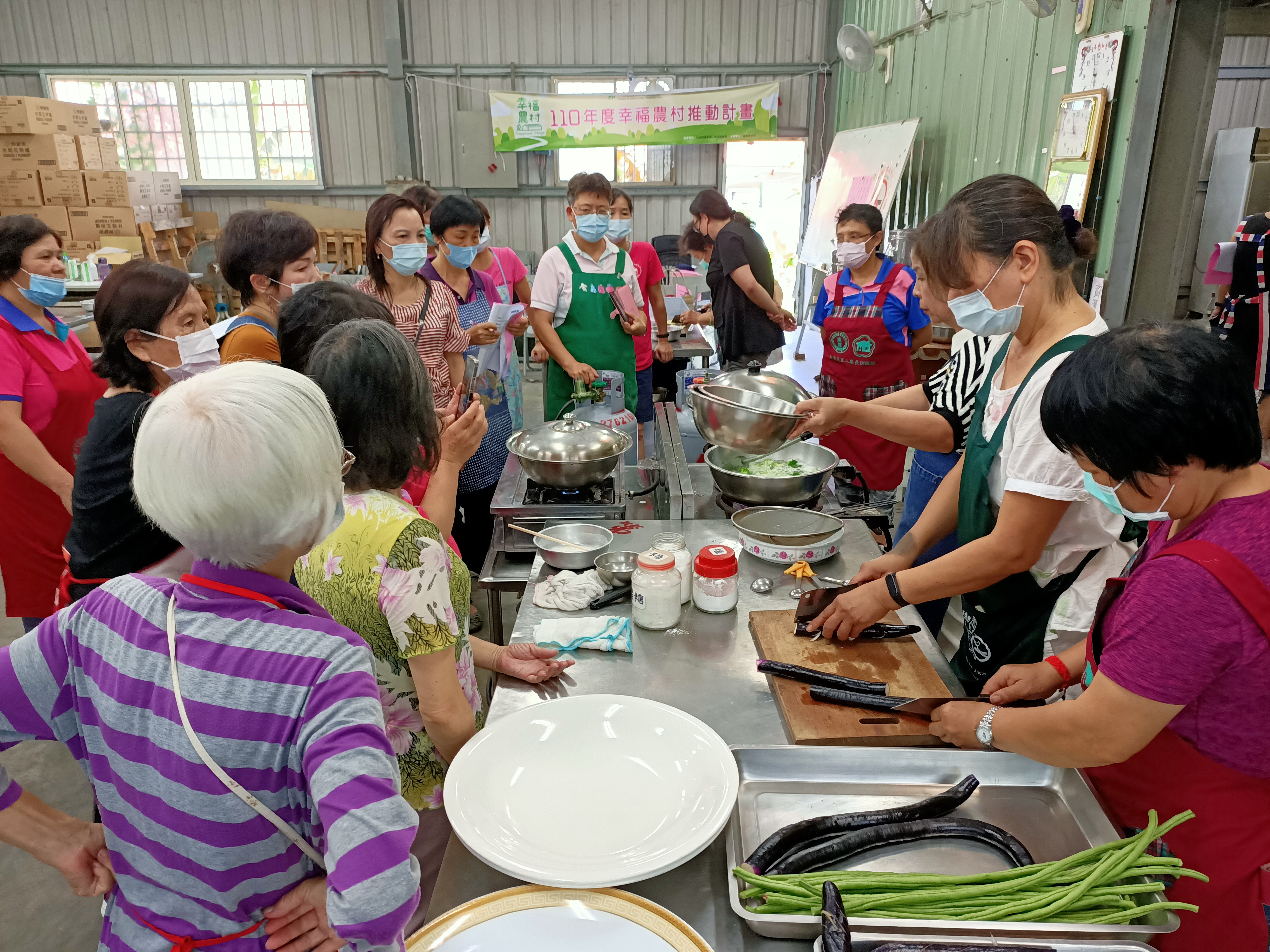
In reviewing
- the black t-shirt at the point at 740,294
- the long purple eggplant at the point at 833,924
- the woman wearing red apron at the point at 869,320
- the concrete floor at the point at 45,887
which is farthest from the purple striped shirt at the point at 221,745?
the black t-shirt at the point at 740,294

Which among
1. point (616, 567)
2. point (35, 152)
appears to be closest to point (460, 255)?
point (616, 567)

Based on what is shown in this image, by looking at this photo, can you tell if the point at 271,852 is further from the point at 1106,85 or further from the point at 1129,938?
the point at 1106,85

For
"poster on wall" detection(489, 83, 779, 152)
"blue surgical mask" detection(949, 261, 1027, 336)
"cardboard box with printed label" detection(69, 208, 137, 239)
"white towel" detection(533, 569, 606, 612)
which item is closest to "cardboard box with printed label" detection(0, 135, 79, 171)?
"cardboard box with printed label" detection(69, 208, 137, 239)

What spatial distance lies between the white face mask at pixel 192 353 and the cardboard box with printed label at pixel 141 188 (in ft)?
24.7

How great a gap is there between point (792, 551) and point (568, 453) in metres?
0.77

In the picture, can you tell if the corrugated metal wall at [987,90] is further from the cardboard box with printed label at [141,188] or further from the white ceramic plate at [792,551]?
the cardboard box with printed label at [141,188]

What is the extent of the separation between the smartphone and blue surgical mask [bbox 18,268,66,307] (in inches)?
57.0

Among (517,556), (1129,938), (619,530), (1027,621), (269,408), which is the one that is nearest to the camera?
(269,408)

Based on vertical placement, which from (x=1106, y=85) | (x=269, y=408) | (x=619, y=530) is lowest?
(x=619, y=530)

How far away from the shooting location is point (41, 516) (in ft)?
9.38

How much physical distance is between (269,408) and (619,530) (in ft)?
5.04

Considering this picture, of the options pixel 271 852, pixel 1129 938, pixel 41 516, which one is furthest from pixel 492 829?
pixel 41 516

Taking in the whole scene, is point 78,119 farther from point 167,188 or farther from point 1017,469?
point 1017,469

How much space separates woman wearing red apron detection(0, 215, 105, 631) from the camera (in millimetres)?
2727
